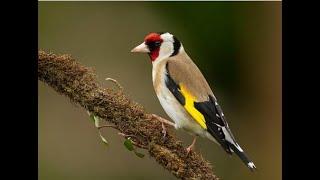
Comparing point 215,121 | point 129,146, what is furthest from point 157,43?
point 129,146

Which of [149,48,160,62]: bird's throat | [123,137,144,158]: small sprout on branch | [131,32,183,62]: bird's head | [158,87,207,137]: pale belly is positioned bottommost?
[123,137,144,158]: small sprout on branch

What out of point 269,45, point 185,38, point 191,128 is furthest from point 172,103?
point 269,45

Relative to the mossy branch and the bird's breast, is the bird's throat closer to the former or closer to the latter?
the bird's breast

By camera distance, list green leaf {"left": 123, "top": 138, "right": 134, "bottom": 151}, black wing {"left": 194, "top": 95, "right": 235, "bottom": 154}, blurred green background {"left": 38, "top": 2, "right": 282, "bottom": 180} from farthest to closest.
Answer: blurred green background {"left": 38, "top": 2, "right": 282, "bottom": 180}, black wing {"left": 194, "top": 95, "right": 235, "bottom": 154}, green leaf {"left": 123, "top": 138, "right": 134, "bottom": 151}

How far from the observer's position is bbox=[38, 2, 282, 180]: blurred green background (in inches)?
174

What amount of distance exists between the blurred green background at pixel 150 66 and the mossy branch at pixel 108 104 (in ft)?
6.02

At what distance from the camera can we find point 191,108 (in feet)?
9.43

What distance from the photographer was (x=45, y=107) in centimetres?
442

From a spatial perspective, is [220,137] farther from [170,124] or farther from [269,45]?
[269,45]

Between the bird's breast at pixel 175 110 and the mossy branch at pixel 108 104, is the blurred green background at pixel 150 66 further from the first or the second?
the mossy branch at pixel 108 104

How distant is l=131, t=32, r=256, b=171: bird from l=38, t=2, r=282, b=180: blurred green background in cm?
129

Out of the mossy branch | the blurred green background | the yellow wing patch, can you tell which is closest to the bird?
the yellow wing patch

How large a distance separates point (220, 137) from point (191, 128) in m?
0.19

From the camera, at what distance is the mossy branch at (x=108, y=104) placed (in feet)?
8.05
